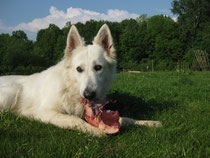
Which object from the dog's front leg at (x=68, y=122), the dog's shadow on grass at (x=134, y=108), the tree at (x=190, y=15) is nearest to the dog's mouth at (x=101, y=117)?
the dog's front leg at (x=68, y=122)

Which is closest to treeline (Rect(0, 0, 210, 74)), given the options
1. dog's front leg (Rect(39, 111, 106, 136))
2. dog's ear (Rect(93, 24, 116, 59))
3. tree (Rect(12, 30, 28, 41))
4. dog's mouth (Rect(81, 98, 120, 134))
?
tree (Rect(12, 30, 28, 41))

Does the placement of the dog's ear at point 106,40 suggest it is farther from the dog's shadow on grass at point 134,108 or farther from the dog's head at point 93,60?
the dog's shadow on grass at point 134,108

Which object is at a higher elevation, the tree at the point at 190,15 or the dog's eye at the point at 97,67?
the tree at the point at 190,15

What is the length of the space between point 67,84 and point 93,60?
694 millimetres

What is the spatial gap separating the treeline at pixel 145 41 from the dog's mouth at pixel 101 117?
3221 cm

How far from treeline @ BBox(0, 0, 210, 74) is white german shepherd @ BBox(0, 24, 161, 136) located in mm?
31546

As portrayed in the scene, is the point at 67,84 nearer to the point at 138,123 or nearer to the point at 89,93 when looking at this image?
the point at 89,93

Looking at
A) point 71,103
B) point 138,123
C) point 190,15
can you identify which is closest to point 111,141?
point 138,123

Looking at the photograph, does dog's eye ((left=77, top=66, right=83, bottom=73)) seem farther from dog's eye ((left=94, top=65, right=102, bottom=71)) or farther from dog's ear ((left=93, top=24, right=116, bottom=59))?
dog's ear ((left=93, top=24, right=116, bottom=59))

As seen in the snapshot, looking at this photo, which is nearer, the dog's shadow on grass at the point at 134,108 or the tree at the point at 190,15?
the dog's shadow on grass at the point at 134,108

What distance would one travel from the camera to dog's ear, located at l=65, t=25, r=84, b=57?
385 centimetres

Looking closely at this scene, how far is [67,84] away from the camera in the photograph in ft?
12.3

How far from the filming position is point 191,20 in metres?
43.6

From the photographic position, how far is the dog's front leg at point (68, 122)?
2898mm
